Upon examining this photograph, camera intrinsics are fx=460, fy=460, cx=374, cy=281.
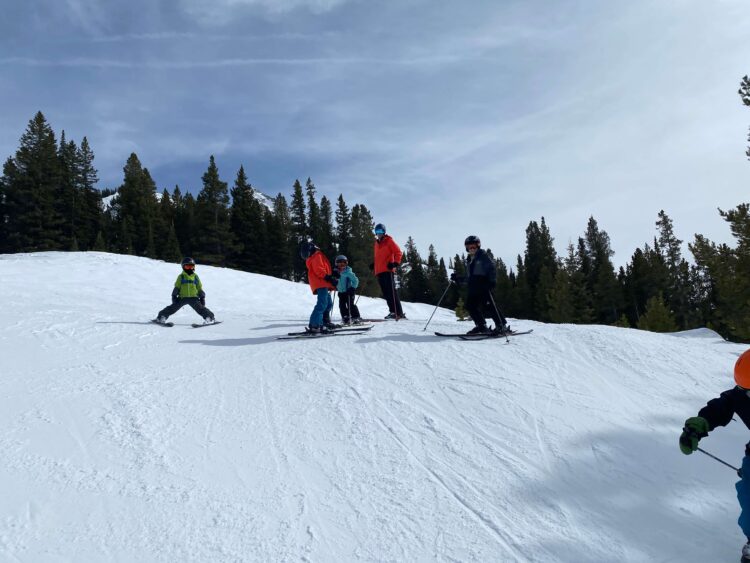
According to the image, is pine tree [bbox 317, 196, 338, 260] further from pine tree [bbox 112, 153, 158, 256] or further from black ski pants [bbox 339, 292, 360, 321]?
black ski pants [bbox 339, 292, 360, 321]

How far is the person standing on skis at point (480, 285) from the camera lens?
8.61 metres

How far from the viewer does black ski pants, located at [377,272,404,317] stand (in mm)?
11570

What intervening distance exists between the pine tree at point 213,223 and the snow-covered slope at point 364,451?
45.3 metres

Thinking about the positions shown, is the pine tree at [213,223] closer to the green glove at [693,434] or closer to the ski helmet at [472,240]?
the ski helmet at [472,240]

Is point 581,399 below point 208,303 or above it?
below

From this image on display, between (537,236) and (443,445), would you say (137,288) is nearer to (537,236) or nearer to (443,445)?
(443,445)

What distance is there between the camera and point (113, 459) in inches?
173

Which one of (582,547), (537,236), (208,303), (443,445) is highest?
(537,236)

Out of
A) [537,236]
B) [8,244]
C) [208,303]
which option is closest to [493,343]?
[208,303]

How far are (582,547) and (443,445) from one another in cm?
165

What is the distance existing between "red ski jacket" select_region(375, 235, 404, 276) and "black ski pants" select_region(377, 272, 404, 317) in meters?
0.18

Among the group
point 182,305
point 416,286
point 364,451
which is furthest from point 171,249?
point 364,451

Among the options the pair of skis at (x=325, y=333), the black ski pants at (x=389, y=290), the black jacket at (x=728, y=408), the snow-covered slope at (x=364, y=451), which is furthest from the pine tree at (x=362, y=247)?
the black jacket at (x=728, y=408)

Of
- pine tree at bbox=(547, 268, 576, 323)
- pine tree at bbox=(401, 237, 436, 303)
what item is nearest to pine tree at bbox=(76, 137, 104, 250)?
pine tree at bbox=(401, 237, 436, 303)
